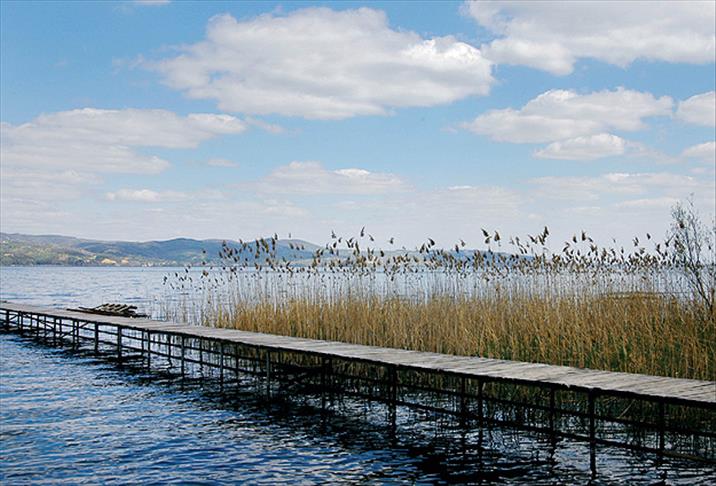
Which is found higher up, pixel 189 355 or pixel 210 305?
pixel 210 305

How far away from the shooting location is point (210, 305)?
15898 millimetres

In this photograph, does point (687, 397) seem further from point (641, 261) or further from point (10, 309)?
point (10, 309)

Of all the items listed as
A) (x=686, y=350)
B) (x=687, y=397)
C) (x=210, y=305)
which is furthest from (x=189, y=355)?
(x=687, y=397)

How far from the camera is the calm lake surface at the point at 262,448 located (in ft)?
22.5

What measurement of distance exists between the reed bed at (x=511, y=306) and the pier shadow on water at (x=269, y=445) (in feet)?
5.06

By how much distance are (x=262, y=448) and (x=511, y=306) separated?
4913 millimetres

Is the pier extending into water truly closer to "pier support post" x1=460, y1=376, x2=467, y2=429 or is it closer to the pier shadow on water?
"pier support post" x1=460, y1=376, x2=467, y2=429

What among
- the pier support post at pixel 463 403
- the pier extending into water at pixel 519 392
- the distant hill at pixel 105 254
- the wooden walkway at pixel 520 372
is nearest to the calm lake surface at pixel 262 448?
the pier support post at pixel 463 403

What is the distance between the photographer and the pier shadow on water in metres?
6.88

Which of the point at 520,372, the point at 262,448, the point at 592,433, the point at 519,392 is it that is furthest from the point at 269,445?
the point at 592,433

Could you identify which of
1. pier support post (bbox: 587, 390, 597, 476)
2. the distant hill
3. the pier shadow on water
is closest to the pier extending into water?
pier support post (bbox: 587, 390, 597, 476)

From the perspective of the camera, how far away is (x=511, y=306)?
37.3 feet

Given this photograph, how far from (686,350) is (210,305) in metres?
10.1

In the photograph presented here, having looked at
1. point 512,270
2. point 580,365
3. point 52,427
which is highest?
point 512,270
